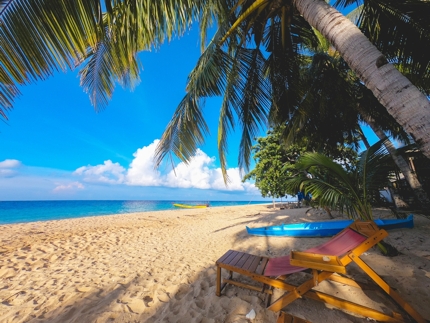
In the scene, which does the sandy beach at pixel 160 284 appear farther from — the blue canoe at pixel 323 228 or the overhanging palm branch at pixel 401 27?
the overhanging palm branch at pixel 401 27

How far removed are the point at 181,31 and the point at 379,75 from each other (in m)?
3.21

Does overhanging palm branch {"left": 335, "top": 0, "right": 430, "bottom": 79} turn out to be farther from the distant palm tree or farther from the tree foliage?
the tree foliage

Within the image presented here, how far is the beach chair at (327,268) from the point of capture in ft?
5.25

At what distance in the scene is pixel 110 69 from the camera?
286cm

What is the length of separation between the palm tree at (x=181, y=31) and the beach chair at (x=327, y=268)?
1010 mm

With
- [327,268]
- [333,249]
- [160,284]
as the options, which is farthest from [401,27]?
[160,284]

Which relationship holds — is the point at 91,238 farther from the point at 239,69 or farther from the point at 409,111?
the point at 409,111

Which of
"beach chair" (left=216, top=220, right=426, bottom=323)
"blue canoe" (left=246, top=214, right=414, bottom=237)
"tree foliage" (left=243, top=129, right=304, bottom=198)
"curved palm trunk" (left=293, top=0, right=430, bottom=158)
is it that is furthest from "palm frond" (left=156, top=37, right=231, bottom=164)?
"tree foliage" (left=243, top=129, right=304, bottom=198)

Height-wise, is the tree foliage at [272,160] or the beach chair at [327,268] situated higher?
the tree foliage at [272,160]

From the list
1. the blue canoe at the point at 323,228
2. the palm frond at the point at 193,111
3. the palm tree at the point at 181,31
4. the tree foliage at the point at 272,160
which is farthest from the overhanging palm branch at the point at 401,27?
the tree foliage at the point at 272,160

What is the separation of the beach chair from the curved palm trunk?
987mm

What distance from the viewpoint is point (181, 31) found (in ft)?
11.0

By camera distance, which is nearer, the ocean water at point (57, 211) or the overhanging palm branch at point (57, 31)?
the overhanging palm branch at point (57, 31)

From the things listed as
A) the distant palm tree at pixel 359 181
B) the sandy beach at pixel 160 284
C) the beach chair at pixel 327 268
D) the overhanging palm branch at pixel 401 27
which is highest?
the overhanging palm branch at pixel 401 27
